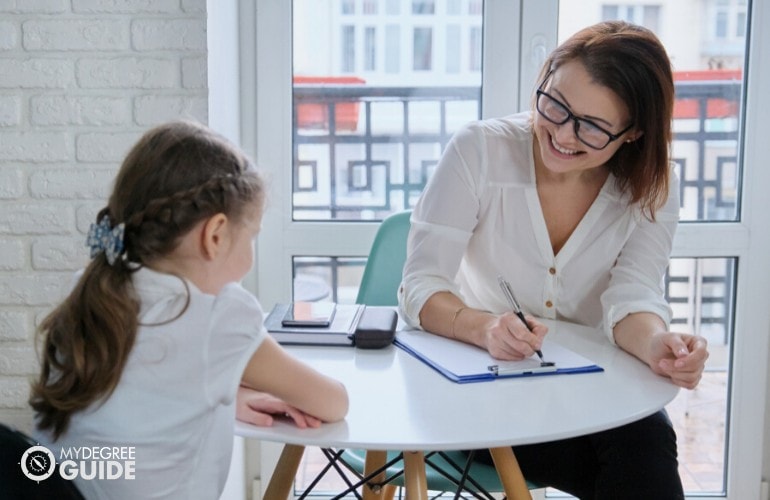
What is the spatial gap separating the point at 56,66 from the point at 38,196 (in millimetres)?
289

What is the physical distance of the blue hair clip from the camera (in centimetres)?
100

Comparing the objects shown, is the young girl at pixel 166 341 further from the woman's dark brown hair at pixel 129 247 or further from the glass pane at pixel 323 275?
the glass pane at pixel 323 275

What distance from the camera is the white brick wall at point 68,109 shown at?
181 cm

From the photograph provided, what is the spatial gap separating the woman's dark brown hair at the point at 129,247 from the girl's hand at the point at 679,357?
0.71 meters

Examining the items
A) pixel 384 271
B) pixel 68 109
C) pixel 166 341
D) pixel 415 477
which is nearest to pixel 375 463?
pixel 415 477

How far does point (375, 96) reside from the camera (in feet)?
7.60

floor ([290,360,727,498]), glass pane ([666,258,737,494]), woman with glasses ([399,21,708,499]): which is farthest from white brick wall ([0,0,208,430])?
glass pane ([666,258,737,494])

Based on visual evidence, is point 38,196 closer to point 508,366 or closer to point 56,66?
point 56,66

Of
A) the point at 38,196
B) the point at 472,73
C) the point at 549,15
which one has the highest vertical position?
the point at 549,15

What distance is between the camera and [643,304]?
1.52 m

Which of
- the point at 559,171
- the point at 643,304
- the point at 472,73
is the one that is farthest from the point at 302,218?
the point at 643,304

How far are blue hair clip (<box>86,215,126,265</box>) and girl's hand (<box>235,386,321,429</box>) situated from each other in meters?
0.26

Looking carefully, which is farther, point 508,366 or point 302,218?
point 302,218

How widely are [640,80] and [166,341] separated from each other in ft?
3.31
